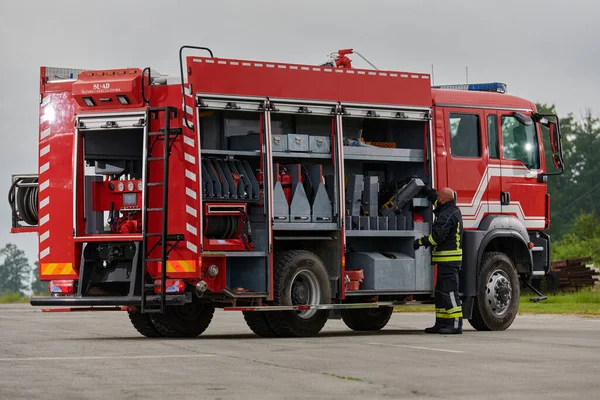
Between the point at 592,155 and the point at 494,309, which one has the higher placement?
the point at 592,155

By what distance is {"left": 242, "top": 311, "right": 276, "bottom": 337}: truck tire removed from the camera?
17.0 m

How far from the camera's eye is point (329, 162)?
680 inches

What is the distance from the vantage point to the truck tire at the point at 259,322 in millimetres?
16953

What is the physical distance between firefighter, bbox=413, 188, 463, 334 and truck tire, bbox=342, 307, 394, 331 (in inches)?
82.5

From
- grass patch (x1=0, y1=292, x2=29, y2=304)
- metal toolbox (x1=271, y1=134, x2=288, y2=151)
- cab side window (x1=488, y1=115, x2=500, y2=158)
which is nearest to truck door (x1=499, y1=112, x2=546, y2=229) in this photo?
cab side window (x1=488, y1=115, x2=500, y2=158)

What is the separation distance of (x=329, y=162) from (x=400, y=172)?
1.60m

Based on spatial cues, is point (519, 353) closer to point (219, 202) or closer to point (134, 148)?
point (219, 202)

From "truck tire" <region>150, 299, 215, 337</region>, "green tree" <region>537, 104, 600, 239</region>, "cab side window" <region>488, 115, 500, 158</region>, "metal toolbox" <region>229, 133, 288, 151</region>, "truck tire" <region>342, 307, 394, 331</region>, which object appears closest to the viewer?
"metal toolbox" <region>229, 133, 288, 151</region>

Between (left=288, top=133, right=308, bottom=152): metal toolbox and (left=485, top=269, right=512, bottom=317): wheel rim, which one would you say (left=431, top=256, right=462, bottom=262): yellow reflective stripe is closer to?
(left=485, top=269, right=512, bottom=317): wheel rim

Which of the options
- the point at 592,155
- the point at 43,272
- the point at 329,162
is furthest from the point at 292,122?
the point at 592,155

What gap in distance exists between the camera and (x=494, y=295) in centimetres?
1862

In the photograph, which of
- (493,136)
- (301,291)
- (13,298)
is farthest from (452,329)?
(13,298)

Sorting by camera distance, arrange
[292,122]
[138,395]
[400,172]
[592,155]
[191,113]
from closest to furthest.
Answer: [138,395] → [191,113] → [292,122] → [400,172] → [592,155]

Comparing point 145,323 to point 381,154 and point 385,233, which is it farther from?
point 381,154
